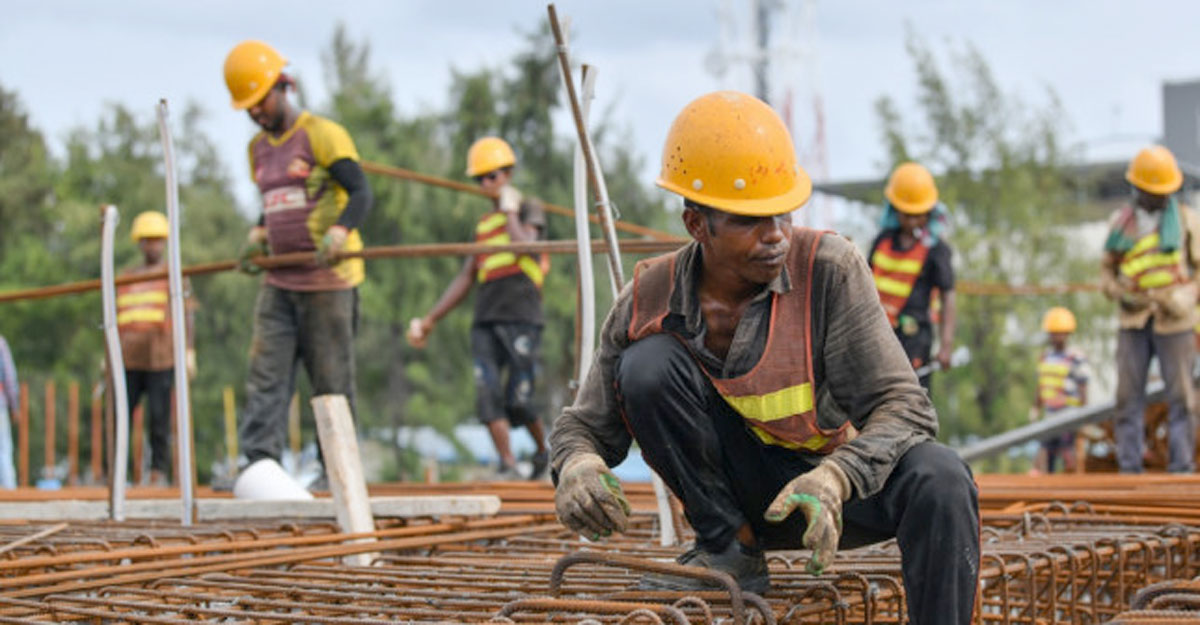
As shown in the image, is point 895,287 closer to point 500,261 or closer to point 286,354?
point 500,261

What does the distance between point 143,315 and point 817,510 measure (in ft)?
25.4

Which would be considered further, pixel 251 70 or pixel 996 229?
pixel 996 229

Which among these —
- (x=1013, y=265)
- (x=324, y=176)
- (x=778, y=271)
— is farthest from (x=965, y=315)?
(x=778, y=271)

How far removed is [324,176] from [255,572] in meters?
2.69

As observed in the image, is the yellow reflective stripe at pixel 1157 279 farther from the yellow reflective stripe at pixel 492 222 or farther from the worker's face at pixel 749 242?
the worker's face at pixel 749 242

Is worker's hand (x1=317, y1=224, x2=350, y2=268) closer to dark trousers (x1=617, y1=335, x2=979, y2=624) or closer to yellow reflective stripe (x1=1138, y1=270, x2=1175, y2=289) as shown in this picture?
dark trousers (x1=617, y1=335, x2=979, y2=624)

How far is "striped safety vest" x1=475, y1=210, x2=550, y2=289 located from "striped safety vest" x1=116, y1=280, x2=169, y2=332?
258 centimetres

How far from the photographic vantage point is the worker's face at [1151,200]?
789cm

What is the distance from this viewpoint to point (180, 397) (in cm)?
531

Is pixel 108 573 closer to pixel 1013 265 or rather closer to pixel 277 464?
pixel 277 464

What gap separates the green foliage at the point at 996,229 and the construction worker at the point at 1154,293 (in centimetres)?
1080

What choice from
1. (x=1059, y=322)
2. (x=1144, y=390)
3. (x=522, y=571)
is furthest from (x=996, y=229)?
(x=522, y=571)

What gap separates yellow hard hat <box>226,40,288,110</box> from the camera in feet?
20.4

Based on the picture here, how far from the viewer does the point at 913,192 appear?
26.1 ft
